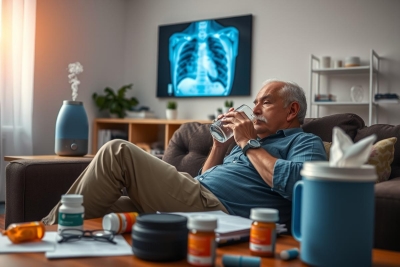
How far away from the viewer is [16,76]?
382 centimetres

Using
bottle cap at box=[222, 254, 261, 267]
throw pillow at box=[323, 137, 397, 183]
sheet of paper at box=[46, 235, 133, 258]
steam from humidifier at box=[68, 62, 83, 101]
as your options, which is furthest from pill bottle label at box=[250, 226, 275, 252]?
steam from humidifier at box=[68, 62, 83, 101]

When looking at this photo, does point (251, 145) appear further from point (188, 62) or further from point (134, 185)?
point (188, 62)

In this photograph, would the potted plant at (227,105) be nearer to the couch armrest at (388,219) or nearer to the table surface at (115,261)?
the couch armrest at (388,219)

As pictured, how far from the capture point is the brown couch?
1368mm

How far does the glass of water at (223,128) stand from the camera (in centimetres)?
187

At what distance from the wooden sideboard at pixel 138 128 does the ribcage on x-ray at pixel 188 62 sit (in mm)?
541

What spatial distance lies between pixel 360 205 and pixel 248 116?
41.5 inches

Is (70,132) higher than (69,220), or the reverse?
(70,132)


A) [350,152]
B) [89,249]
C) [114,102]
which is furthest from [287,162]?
[114,102]

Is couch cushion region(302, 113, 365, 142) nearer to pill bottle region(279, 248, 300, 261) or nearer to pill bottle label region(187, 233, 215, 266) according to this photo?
pill bottle region(279, 248, 300, 261)

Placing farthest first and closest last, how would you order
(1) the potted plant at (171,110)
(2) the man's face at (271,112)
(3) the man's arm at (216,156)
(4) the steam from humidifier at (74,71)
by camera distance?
1. (1) the potted plant at (171,110)
2. (4) the steam from humidifier at (74,71)
3. (3) the man's arm at (216,156)
4. (2) the man's face at (271,112)

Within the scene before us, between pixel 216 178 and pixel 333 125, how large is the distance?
61cm

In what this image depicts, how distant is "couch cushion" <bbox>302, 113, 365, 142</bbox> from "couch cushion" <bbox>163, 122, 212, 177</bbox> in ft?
1.67

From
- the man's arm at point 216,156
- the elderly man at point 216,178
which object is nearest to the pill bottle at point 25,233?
the elderly man at point 216,178
